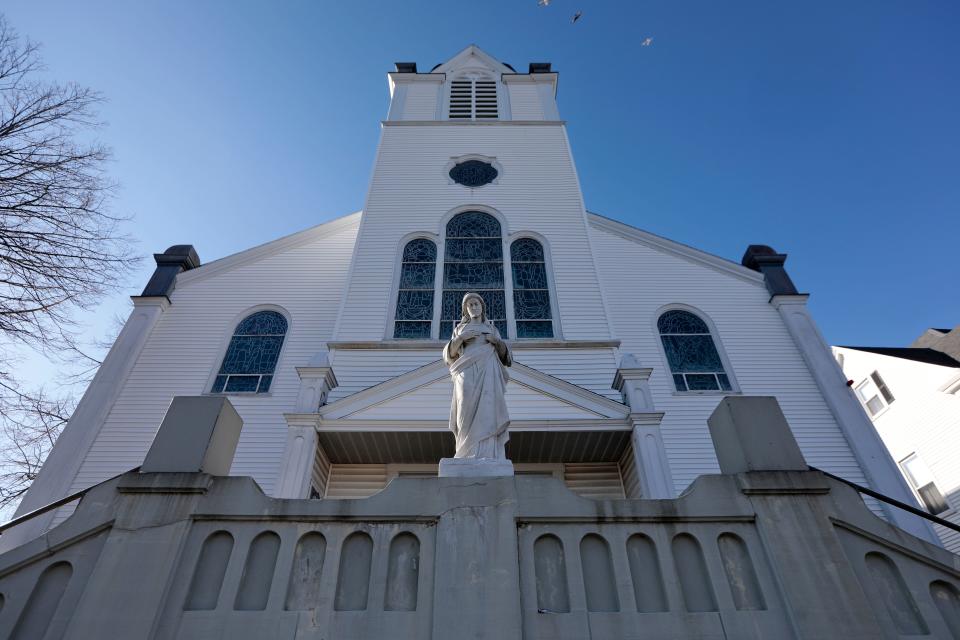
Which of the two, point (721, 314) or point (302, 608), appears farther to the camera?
point (721, 314)

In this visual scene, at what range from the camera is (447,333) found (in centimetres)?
1312

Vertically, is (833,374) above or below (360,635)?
above

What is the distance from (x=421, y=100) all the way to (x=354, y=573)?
18432 mm

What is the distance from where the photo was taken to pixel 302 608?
163 inches

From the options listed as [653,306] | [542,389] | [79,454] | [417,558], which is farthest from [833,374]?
[79,454]

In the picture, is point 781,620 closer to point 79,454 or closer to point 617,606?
point 617,606

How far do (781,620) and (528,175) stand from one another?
14251 millimetres

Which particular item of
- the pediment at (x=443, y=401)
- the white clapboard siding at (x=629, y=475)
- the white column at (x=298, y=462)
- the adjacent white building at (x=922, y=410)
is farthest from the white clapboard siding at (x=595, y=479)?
the adjacent white building at (x=922, y=410)

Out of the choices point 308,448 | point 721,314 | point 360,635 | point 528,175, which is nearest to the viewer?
point 360,635

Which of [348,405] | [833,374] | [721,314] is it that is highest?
[721,314]

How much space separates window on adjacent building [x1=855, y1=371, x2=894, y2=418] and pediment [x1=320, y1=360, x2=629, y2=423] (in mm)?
16785

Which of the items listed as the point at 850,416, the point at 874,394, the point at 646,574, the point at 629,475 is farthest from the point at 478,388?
the point at 874,394

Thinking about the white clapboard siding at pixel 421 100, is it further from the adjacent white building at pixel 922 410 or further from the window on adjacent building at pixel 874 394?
the window on adjacent building at pixel 874 394

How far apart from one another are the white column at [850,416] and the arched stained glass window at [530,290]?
18.9ft
